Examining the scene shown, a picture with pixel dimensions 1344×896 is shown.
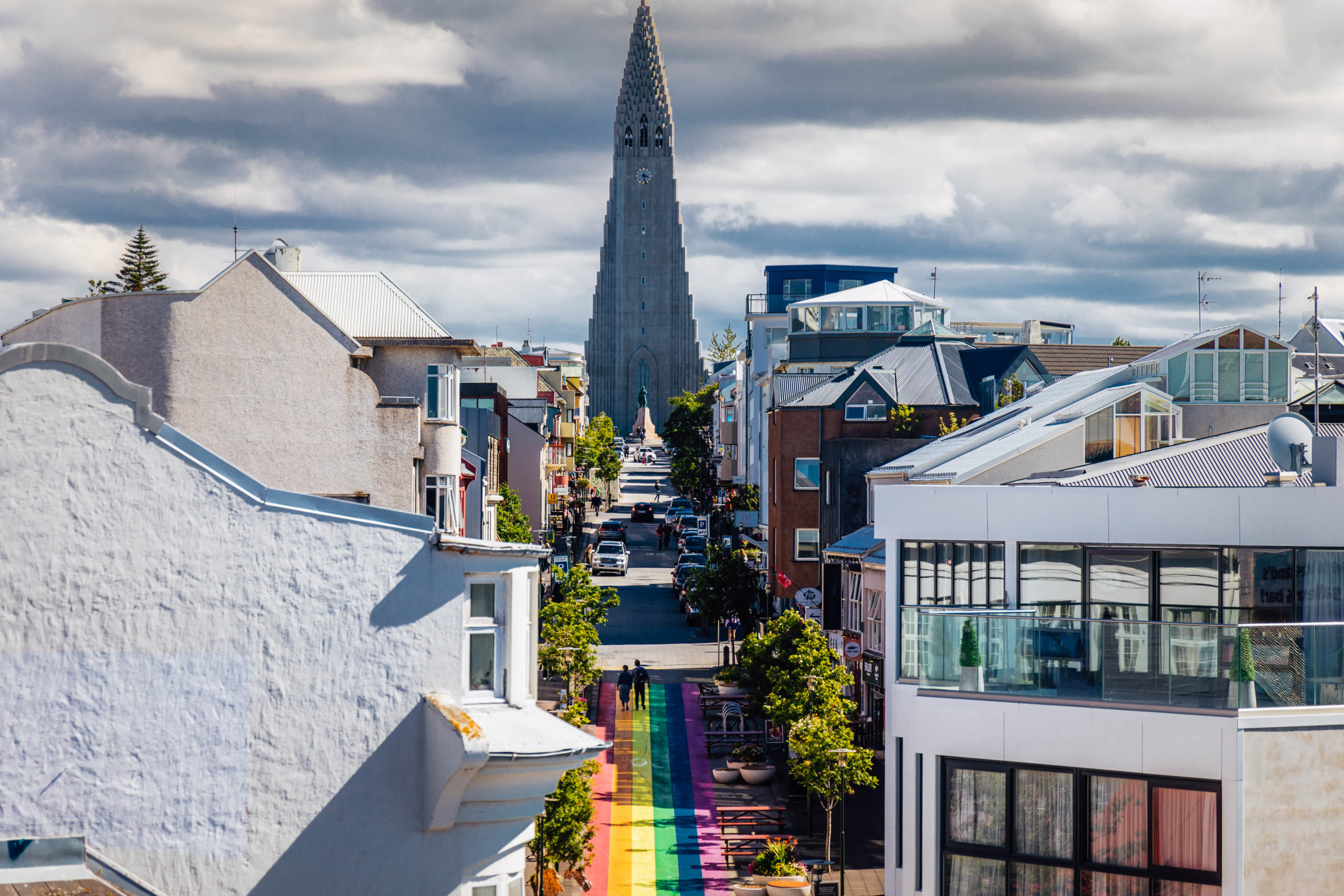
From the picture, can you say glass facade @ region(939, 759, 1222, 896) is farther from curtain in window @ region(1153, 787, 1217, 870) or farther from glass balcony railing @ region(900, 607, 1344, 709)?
glass balcony railing @ region(900, 607, 1344, 709)

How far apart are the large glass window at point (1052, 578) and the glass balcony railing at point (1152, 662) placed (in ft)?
6.74

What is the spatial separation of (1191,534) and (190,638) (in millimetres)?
14625

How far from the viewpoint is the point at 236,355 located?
3050 centimetres

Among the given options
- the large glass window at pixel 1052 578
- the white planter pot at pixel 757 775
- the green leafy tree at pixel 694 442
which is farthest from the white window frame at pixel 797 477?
the green leafy tree at pixel 694 442

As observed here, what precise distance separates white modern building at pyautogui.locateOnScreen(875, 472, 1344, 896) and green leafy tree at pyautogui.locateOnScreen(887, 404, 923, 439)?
1155 inches

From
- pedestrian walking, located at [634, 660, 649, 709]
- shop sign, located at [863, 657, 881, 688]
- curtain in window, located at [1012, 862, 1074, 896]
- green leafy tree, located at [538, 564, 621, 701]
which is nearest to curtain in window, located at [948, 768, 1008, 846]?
curtain in window, located at [1012, 862, 1074, 896]

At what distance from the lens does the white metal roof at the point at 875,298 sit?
80062 millimetres

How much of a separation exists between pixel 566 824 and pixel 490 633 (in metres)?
9.61

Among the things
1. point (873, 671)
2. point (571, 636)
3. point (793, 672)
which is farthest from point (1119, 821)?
point (873, 671)

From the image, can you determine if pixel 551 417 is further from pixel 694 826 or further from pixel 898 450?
pixel 694 826

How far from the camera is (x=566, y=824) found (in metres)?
27.8

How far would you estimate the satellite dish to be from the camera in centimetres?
2548

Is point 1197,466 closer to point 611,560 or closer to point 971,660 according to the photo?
point 971,660

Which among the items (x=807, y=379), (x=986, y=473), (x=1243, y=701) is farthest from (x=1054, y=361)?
(x=1243, y=701)
